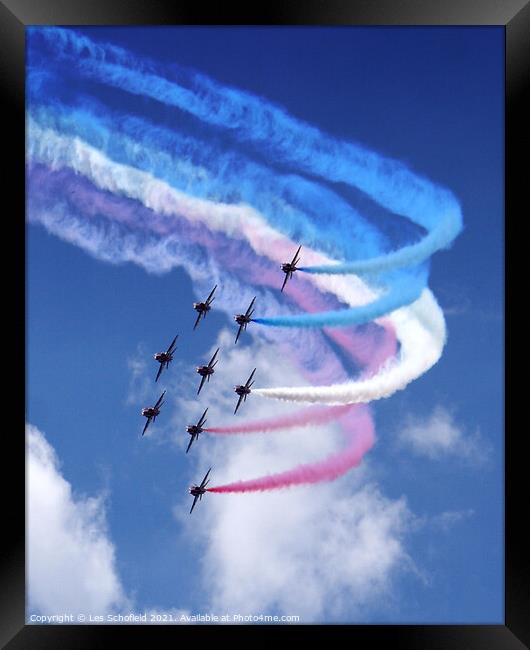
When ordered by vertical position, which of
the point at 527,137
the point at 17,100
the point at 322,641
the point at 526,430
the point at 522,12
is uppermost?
the point at 522,12

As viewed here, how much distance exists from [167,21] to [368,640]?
17538 mm

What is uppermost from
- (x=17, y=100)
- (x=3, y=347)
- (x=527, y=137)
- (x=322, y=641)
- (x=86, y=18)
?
(x=527, y=137)

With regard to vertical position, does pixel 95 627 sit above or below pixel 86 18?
below

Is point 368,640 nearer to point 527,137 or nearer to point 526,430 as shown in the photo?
point 526,430

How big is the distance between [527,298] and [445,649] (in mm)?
9785

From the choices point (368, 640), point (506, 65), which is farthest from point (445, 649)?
point (506, 65)

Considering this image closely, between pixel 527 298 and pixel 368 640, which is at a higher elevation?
pixel 527 298

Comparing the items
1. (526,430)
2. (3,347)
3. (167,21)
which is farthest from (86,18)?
(526,430)

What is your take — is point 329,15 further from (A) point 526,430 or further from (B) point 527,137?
(A) point 526,430

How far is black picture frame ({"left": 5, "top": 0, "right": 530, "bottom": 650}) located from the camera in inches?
993

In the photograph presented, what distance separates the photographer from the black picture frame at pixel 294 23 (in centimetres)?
2522

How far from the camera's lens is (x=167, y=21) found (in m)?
25.3

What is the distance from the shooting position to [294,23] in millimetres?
25250

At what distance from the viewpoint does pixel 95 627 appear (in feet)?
84.0
